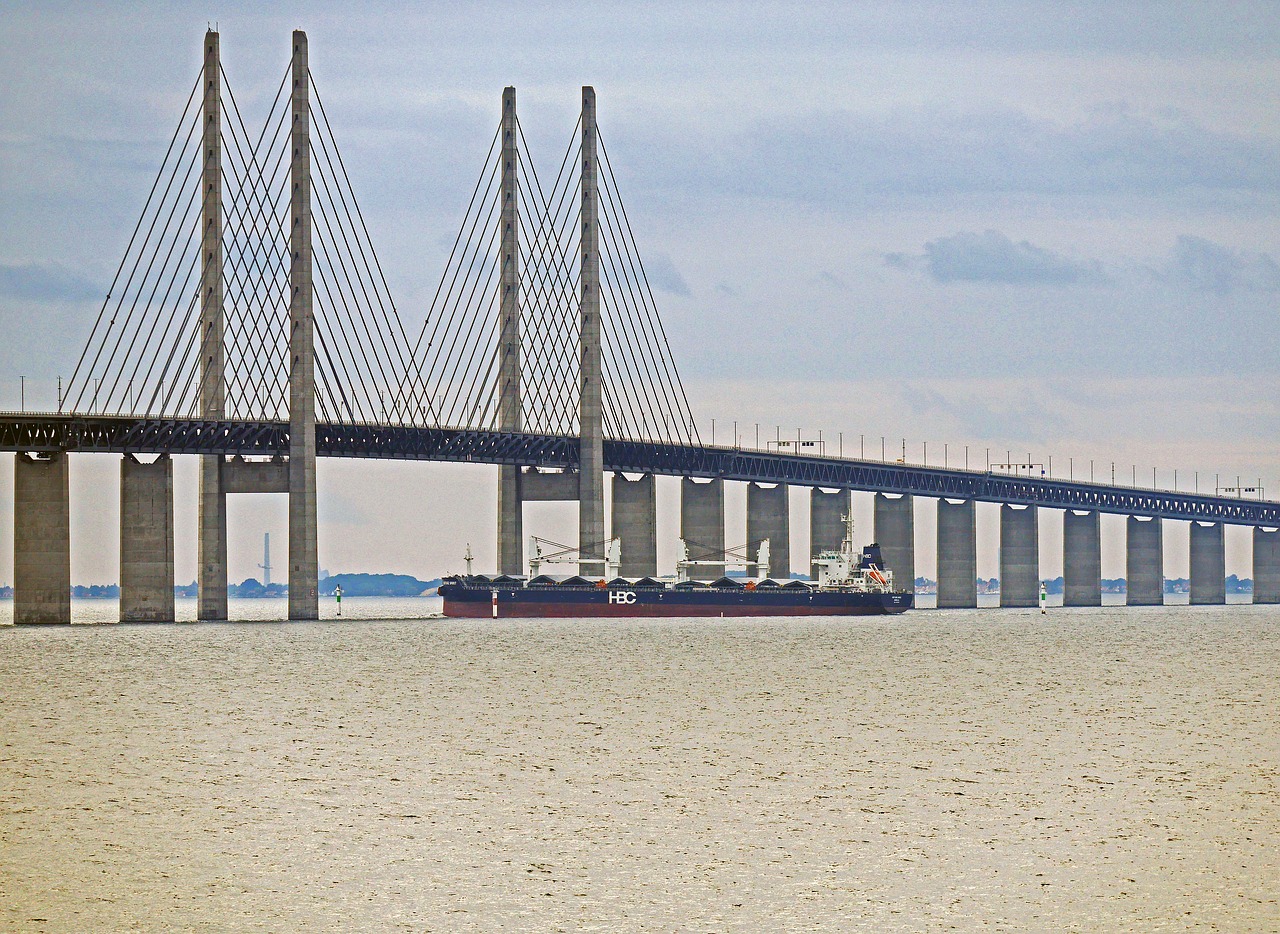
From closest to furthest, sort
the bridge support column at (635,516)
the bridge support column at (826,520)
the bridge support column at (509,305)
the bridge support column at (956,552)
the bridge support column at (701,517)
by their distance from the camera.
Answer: the bridge support column at (509,305), the bridge support column at (635,516), the bridge support column at (701,517), the bridge support column at (826,520), the bridge support column at (956,552)

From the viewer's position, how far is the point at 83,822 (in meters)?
26.3

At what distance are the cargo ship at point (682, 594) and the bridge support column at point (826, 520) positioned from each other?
950 centimetres

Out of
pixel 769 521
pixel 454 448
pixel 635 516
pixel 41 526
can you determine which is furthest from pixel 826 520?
pixel 41 526

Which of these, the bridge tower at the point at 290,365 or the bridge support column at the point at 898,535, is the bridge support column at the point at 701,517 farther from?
the bridge tower at the point at 290,365

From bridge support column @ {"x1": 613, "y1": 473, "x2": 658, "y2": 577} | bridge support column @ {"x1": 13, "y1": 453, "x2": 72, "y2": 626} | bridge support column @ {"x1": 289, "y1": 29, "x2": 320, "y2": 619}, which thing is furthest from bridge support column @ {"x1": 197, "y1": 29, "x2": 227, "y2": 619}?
bridge support column @ {"x1": 613, "y1": 473, "x2": 658, "y2": 577}

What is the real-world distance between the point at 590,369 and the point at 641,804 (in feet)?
356

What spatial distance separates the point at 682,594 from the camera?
146 m

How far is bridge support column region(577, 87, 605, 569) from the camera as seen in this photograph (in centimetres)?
13575

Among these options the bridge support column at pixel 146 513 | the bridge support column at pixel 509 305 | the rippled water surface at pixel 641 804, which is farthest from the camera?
the bridge support column at pixel 509 305

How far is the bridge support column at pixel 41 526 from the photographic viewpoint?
358 ft

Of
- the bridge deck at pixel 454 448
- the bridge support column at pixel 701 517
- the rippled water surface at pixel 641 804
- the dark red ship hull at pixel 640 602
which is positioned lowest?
the dark red ship hull at pixel 640 602

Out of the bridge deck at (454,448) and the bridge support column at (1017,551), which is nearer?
the bridge deck at (454,448)

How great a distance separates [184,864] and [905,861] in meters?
8.73

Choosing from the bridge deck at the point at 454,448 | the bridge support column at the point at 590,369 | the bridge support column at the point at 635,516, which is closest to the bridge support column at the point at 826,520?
the bridge deck at the point at 454,448
